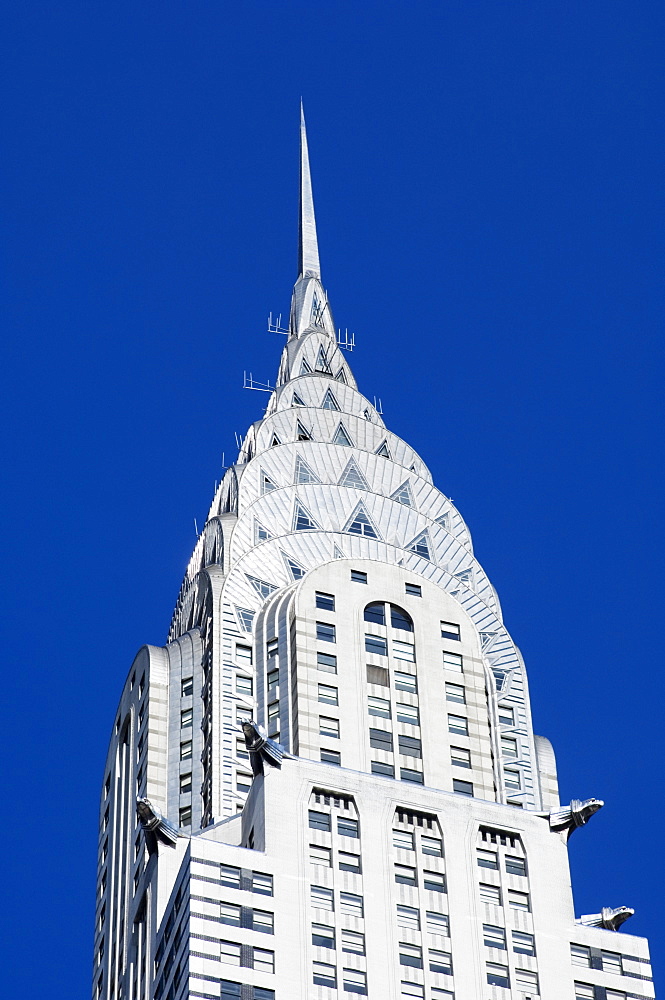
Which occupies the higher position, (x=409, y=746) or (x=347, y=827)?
(x=409, y=746)

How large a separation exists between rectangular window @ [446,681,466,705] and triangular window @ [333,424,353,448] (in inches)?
1078

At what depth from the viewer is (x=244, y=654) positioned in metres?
165

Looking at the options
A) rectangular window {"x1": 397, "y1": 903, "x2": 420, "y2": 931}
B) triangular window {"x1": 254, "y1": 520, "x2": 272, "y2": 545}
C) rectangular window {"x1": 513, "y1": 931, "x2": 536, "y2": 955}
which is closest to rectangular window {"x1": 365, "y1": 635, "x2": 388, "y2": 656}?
triangular window {"x1": 254, "y1": 520, "x2": 272, "y2": 545}

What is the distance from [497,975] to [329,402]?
208ft

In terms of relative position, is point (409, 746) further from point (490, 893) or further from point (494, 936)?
point (494, 936)

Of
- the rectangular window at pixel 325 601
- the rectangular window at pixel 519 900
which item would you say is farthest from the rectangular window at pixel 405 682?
the rectangular window at pixel 519 900

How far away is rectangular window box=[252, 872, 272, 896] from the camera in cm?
13838

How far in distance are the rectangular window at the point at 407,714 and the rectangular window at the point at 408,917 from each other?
19147 mm

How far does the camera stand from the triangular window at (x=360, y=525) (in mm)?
174875

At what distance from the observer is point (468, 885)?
145375 millimetres

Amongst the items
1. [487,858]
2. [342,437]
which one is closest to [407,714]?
[487,858]

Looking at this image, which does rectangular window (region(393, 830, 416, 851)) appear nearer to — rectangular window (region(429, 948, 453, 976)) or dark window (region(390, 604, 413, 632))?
rectangular window (region(429, 948, 453, 976))

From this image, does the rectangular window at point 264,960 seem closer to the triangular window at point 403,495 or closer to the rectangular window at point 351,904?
the rectangular window at point 351,904

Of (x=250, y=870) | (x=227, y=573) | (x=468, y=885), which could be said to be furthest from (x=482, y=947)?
(x=227, y=573)
